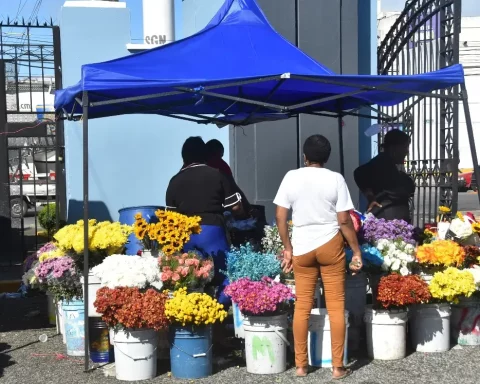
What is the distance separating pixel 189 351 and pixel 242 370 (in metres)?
0.52

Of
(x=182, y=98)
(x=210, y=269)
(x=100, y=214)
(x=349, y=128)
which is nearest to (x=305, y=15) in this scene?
(x=349, y=128)

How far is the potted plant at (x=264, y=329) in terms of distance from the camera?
18.6 feet

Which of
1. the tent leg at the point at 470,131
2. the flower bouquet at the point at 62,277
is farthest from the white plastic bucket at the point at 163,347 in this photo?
the tent leg at the point at 470,131

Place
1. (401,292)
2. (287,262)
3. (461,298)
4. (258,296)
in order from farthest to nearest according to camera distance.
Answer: (461,298)
(401,292)
(287,262)
(258,296)

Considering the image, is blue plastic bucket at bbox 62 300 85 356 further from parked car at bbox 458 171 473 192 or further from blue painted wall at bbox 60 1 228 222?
parked car at bbox 458 171 473 192

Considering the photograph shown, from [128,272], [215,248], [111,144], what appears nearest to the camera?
[128,272]

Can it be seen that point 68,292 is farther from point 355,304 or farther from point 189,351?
point 355,304

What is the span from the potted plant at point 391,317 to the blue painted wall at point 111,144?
14.6 ft

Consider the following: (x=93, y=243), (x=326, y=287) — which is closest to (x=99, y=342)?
(x=93, y=243)

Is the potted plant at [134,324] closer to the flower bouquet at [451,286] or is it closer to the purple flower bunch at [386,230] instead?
the purple flower bunch at [386,230]

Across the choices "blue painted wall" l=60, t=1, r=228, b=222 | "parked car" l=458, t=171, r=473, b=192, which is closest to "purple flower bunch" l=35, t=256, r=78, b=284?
"blue painted wall" l=60, t=1, r=228, b=222

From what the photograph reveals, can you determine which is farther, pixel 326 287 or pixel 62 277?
pixel 62 277

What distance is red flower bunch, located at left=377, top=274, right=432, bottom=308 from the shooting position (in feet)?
19.4

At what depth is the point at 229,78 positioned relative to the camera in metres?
6.02
